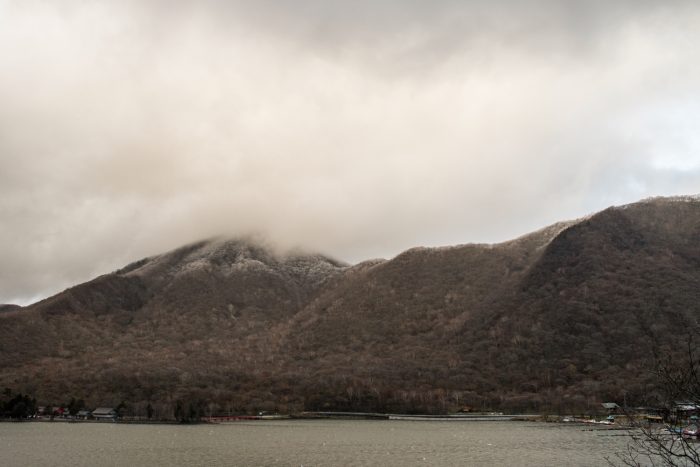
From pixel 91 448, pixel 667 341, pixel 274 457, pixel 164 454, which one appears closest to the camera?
pixel 274 457

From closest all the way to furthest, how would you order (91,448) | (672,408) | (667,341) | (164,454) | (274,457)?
(672,408) → (274,457) → (164,454) → (91,448) → (667,341)

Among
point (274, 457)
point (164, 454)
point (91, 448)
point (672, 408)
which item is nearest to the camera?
point (672, 408)

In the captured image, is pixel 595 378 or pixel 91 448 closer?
pixel 91 448

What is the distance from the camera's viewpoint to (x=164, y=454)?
288 feet

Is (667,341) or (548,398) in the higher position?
(667,341)

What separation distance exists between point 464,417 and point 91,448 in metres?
124

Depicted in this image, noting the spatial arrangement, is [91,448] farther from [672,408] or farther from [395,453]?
[672,408]

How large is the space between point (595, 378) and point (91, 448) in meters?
158

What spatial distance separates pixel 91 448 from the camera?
95.4 meters

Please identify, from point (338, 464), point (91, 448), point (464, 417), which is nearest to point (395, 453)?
point (338, 464)

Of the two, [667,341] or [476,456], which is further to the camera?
[667,341]

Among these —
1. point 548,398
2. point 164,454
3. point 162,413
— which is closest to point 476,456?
point 164,454

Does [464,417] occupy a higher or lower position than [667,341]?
lower

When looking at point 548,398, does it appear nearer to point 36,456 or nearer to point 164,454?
point 164,454
